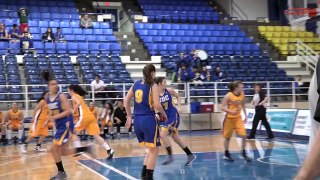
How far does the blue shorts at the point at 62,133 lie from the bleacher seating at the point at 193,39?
15.5 meters

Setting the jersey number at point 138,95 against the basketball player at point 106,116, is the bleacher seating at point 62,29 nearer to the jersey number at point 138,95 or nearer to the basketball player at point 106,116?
the basketball player at point 106,116

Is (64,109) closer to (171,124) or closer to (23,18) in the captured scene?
(171,124)

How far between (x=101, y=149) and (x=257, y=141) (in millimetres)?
4518

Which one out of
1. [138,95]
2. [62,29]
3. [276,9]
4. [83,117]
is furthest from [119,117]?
[276,9]

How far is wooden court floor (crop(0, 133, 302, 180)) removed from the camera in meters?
9.15

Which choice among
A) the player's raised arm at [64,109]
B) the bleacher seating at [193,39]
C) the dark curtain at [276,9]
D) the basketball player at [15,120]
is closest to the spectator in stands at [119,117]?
the basketball player at [15,120]

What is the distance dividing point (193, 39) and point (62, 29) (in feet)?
21.9

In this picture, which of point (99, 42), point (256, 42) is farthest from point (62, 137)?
point (256, 42)

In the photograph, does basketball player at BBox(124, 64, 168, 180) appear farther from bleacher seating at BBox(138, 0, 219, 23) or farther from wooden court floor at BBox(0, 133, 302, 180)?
bleacher seating at BBox(138, 0, 219, 23)

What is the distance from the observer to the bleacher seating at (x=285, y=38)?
26500 mm

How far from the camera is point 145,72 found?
23.8 ft

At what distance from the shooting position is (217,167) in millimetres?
9539

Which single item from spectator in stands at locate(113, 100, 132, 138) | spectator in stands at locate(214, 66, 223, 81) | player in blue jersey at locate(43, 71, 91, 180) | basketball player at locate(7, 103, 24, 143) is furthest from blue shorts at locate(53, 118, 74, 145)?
spectator in stands at locate(214, 66, 223, 81)

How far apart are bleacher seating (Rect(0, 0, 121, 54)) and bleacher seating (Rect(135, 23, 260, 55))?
2010 mm
